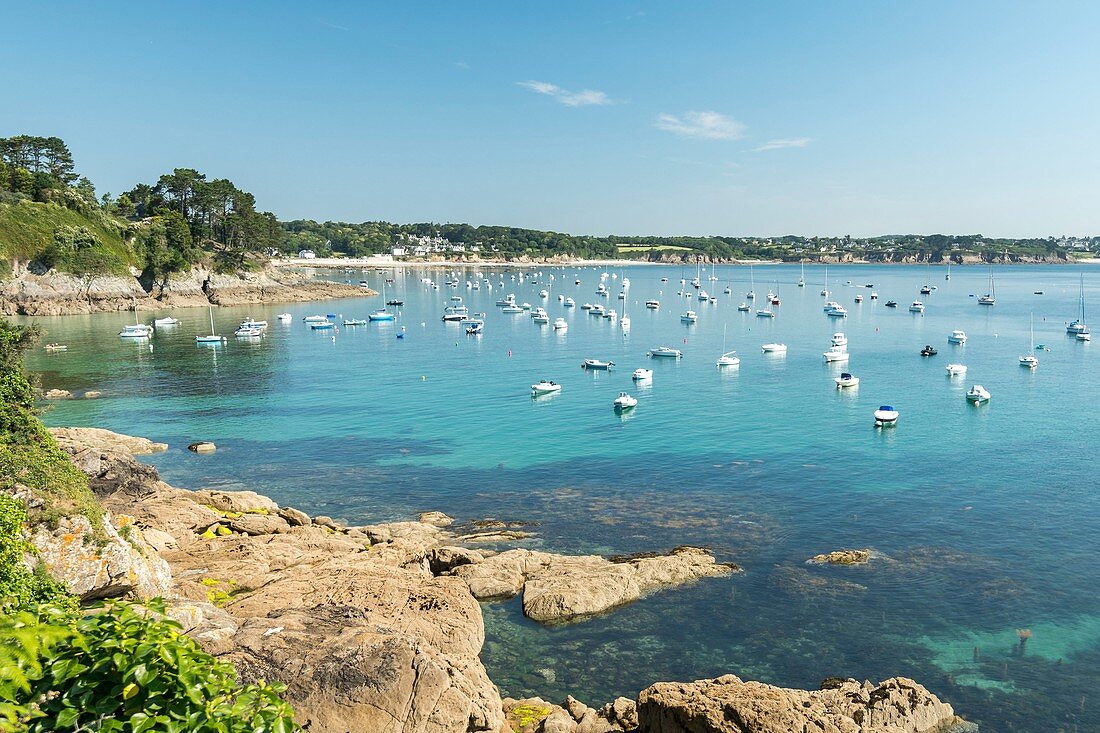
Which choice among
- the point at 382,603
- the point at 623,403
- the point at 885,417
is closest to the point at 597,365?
the point at 623,403

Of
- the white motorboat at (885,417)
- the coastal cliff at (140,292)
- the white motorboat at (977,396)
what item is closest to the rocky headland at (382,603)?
the white motorboat at (885,417)

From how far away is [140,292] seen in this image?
5251 inches

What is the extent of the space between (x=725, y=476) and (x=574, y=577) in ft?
59.3

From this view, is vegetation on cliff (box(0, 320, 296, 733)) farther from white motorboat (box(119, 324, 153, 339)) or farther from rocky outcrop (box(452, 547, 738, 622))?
white motorboat (box(119, 324, 153, 339))

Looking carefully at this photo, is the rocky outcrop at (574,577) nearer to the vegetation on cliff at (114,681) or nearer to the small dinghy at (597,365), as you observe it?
the vegetation on cliff at (114,681)

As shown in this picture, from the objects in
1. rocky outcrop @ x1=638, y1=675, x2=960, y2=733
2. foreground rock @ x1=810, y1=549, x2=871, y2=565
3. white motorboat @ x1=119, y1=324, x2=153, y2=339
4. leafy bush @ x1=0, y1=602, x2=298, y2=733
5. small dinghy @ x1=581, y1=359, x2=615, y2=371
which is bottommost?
foreground rock @ x1=810, y1=549, x2=871, y2=565

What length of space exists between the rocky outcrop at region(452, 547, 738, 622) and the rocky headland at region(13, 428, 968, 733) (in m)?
0.07

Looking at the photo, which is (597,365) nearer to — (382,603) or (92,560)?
(382,603)

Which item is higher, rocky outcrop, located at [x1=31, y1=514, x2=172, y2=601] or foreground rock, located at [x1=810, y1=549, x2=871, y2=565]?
rocky outcrop, located at [x1=31, y1=514, x2=172, y2=601]

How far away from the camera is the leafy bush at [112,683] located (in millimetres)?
5461

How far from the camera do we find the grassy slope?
113688 mm

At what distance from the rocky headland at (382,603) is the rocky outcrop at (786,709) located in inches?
1.7

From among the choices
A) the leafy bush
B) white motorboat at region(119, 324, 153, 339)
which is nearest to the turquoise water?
white motorboat at region(119, 324, 153, 339)

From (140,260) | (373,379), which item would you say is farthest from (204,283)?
(373,379)
